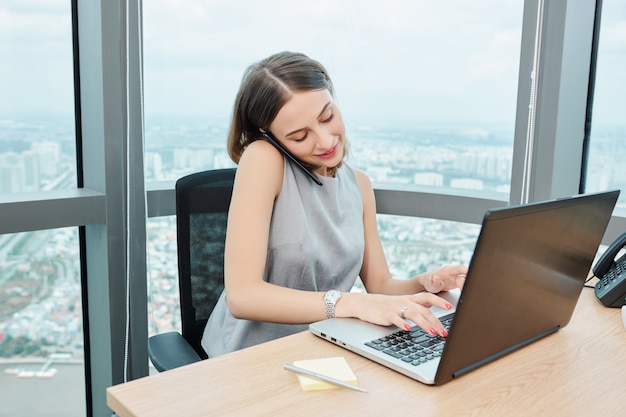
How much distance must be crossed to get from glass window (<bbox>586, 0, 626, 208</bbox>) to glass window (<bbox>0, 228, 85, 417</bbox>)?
5.82 feet

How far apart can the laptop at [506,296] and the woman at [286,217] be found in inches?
9.1

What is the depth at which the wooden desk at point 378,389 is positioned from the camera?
80cm

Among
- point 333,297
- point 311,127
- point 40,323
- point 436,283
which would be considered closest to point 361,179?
point 311,127

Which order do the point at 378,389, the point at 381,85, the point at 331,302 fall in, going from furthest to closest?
1. the point at 381,85
2. the point at 331,302
3. the point at 378,389

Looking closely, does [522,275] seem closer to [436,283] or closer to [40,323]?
[436,283]

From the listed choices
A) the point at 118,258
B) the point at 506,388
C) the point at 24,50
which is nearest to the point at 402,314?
the point at 506,388

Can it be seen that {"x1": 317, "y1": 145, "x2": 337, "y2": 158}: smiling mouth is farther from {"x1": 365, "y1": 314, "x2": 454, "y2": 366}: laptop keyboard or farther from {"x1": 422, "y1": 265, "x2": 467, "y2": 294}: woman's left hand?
{"x1": 365, "y1": 314, "x2": 454, "y2": 366}: laptop keyboard

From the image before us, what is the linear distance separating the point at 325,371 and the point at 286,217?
59cm

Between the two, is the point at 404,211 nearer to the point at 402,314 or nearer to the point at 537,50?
the point at 537,50

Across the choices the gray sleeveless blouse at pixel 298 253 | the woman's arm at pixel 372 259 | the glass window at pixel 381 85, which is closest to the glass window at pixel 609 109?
the glass window at pixel 381 85

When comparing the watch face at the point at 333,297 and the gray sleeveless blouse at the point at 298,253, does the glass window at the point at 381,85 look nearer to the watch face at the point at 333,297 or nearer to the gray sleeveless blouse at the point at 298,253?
the gray sleeveless blouse at the point at 298,253

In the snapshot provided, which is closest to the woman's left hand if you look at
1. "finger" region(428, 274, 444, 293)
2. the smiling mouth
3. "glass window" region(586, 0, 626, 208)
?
"finger" region(428, 274, 444, 293)

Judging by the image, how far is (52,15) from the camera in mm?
1811

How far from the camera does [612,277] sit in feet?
4.43
